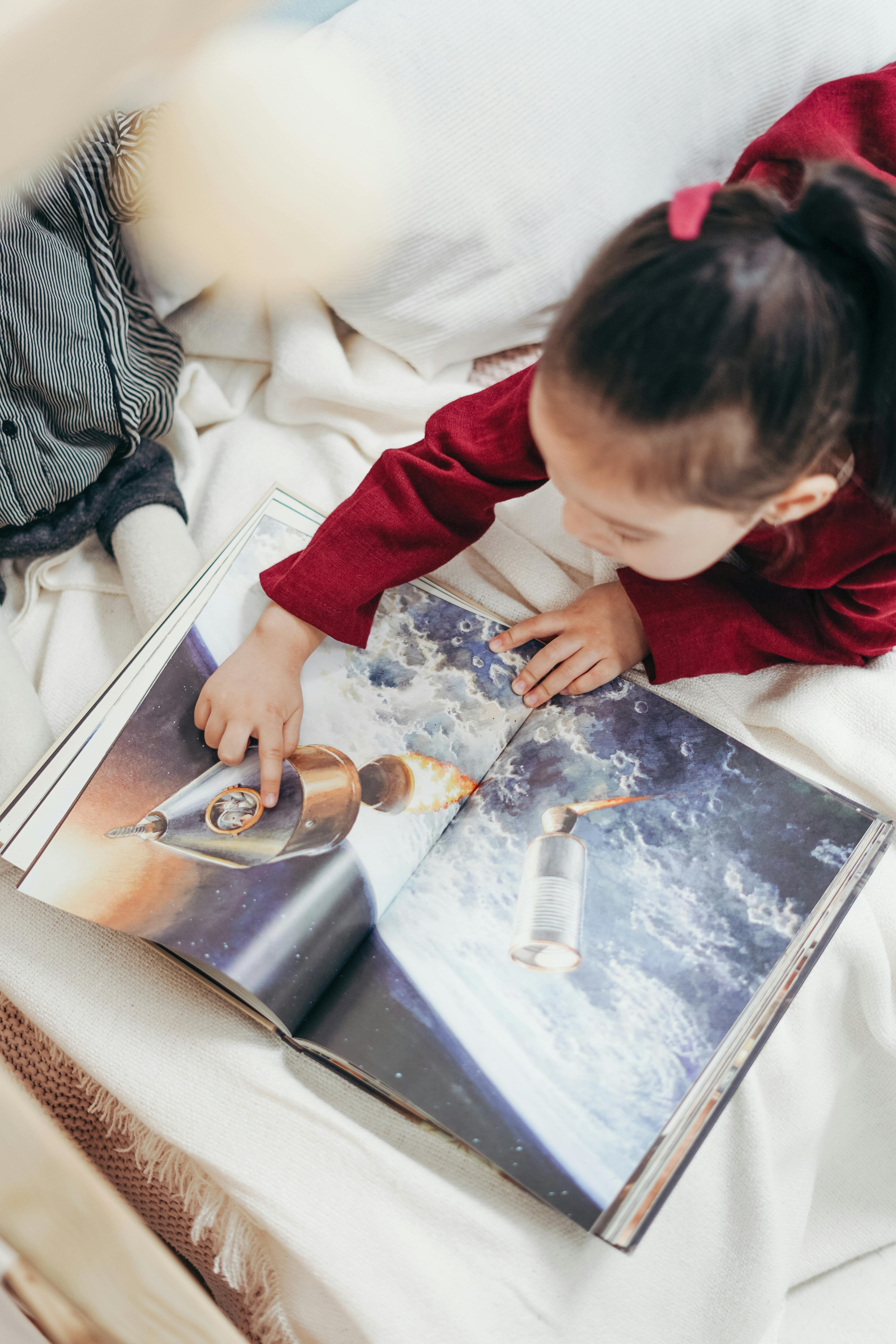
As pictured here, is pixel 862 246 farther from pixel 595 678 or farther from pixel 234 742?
pixel 234 742

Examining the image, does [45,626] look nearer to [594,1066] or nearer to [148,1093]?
[148,1093]

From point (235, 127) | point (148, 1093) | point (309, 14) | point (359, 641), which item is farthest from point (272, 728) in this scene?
point (309, 14)

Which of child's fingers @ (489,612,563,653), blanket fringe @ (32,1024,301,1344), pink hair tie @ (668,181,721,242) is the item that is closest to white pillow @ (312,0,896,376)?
child's fingers @ (489,612,563,653)

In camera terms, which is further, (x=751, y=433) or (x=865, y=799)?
(x=865, y=799)

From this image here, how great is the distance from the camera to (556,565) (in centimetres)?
64

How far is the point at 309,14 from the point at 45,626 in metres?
0.50

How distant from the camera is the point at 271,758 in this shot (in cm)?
53

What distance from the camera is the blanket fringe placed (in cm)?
49

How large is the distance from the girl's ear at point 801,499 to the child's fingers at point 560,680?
Answer: 167 mm

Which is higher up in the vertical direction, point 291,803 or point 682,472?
point 682,472

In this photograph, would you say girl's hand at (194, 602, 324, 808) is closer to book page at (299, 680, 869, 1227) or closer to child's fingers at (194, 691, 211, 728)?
child's fingers at (194, 691, 211, 728)

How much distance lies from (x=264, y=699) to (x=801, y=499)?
0.32 metres

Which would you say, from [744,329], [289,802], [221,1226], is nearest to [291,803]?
[289,802]

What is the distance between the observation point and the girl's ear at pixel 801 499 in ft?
1.29
